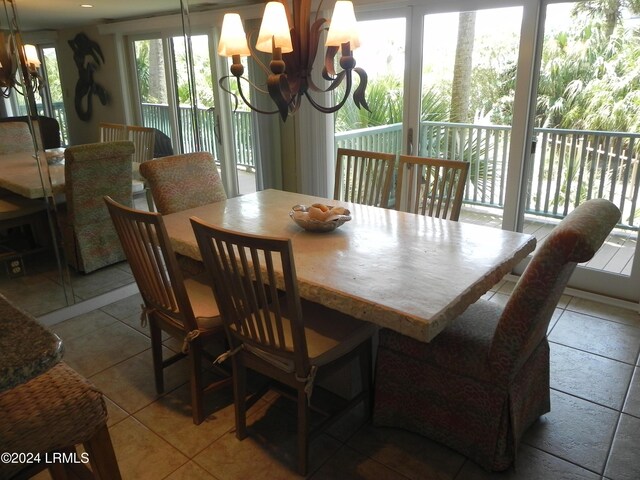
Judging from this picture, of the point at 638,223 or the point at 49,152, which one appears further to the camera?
the point at 638,223

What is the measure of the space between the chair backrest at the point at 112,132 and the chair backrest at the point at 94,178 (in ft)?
0.68

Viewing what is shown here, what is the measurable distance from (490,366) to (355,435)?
0.67 m

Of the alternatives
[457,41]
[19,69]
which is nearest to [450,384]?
[457,41]

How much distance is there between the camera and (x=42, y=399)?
118 cm

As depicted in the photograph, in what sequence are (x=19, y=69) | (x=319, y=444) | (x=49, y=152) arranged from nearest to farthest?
(x=319, y=444)
(x=19, y=69)
(x=49, y=152)

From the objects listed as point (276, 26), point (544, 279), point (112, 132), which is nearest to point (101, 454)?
point (544, 279)

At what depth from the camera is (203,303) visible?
6.98ft

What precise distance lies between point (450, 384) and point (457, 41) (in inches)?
101

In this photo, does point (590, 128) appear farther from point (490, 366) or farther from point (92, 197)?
point (92, 197)

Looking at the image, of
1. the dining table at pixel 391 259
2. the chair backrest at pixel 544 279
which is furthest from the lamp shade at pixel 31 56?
the chair backrest at pixel 544 279

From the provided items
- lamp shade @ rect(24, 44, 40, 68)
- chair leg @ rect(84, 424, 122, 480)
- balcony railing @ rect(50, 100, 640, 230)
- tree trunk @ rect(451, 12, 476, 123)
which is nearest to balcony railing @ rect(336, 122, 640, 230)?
balcony railing @ rect(50, 100, 640, 230)

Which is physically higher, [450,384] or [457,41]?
[457,41]

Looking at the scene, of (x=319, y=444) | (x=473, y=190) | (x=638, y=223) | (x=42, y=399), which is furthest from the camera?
(x=473, y=190)

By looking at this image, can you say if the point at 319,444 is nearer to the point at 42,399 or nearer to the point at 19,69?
the point at 42,399
